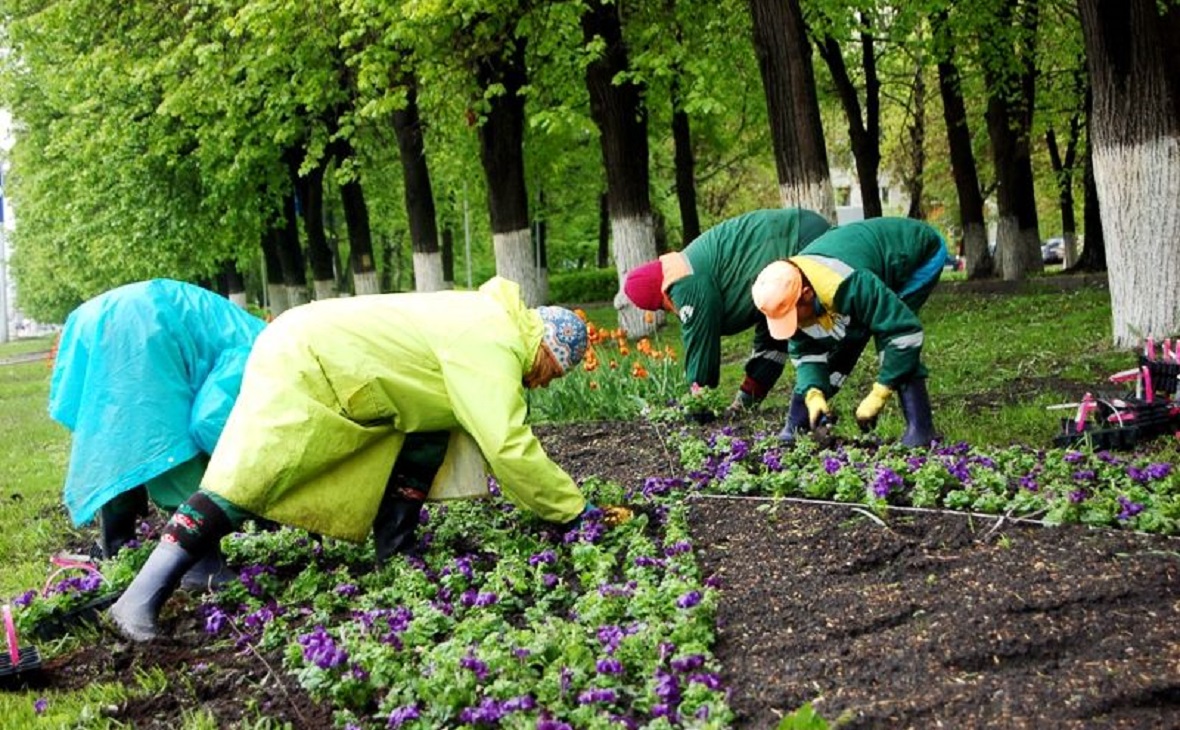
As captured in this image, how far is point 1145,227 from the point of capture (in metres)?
8.09

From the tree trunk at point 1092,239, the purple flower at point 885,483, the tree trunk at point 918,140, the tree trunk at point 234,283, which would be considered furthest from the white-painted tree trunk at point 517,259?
the tree trunk at point 234,283

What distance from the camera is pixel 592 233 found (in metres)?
36.9

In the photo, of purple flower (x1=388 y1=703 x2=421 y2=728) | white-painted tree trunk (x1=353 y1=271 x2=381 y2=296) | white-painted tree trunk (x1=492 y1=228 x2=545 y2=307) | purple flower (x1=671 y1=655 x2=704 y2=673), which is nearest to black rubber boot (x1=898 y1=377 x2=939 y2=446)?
purple flower (x1=671 y1=655 x2=704 y2=673)

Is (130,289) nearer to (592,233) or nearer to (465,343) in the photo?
(465,343)

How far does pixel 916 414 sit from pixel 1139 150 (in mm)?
3936

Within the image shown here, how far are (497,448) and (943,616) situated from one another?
5.26ft

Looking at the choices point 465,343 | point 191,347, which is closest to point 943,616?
point 465,343

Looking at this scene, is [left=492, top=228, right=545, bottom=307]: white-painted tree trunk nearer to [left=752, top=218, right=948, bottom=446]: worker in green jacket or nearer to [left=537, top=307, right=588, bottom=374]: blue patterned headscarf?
[left=752, top=218, right=948, bottom=446]: worker in green jacket

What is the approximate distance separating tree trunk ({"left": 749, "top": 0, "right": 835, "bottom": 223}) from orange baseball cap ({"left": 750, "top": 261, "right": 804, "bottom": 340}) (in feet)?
14.8

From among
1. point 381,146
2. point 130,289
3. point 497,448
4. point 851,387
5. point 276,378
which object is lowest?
point 851,387

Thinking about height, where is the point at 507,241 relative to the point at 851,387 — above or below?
above

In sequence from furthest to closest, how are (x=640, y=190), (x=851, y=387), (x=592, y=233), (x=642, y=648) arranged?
(x=592, y=233), (x=640, y=190), (x=851, y=387), (x=642, y=648)

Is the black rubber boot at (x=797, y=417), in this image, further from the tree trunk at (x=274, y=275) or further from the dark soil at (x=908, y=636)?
the tree trunk at (x=274, y=275)

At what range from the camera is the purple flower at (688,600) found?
11.6 feet
